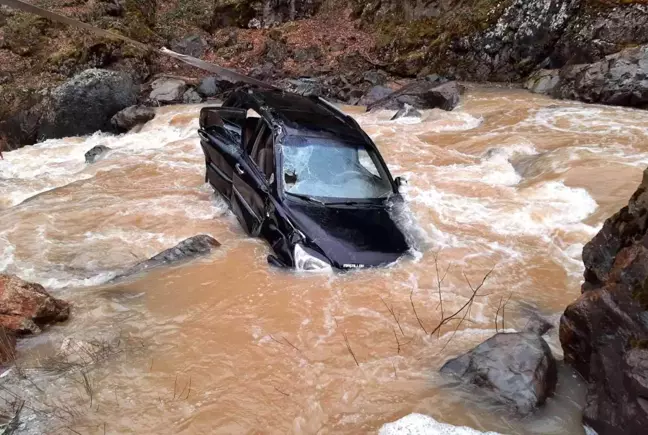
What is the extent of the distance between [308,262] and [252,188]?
4.80 feet

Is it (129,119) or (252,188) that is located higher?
(252,188)

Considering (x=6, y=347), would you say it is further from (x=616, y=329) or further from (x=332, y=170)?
(x=616, y=329)

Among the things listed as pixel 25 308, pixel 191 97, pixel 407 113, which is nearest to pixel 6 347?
pixel 25 308

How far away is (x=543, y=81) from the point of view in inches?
535

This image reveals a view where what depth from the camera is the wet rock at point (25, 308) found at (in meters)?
4.29

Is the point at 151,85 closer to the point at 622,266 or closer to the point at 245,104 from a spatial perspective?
the point at 245,104

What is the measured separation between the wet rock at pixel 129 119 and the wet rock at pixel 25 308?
9.54 m

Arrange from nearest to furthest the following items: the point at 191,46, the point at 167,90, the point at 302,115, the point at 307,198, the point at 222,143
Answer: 1. the point at 307,198
2. the point at 302,115
3. the point at 222,143
4. the point at 167,90
5. the point at 191,46

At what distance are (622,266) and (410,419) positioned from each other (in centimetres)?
157

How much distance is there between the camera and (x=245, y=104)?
7574mm

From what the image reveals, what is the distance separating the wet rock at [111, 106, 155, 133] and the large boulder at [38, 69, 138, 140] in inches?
13.5

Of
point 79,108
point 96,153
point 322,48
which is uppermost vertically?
point 322,48

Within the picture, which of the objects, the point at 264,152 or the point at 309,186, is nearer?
the point at 309,186

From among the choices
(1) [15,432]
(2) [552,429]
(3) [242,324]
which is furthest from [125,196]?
(2) [552,429]
